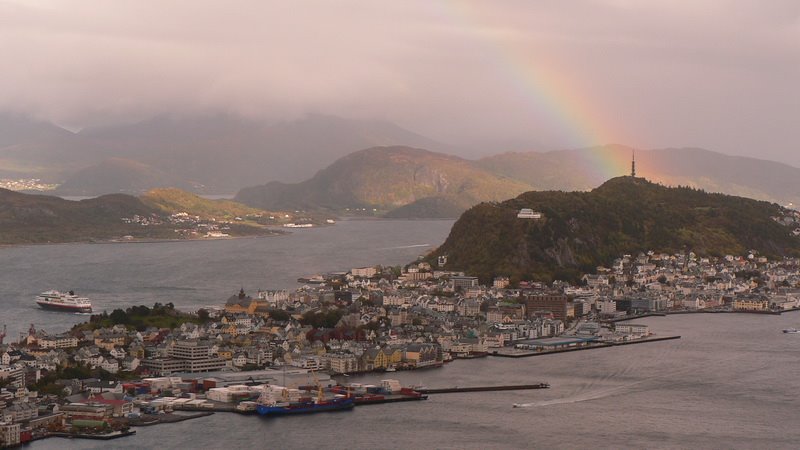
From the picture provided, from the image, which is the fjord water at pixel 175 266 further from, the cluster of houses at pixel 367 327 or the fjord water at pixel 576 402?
the cluster of houses at pixel 367 327

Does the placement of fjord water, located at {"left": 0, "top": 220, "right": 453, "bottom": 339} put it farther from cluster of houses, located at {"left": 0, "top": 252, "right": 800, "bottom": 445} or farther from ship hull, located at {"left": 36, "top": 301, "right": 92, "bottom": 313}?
cluster of houses, located at {"left": 0, "top": 252, "right": 800, "bottom": 445}

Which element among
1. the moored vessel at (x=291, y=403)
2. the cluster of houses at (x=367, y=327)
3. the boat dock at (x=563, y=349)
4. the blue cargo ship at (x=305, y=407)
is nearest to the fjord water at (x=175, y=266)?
the cluster of houses at (x=367, y=327)

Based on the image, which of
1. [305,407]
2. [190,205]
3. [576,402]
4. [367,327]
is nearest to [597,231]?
[367,327]

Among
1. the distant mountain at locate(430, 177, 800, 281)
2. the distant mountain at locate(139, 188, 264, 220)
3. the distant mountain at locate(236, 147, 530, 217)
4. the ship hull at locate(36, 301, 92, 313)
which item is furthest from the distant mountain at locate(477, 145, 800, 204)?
the ship hull at locate(36, 301, 92, 313)

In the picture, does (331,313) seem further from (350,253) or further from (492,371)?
(350,253)

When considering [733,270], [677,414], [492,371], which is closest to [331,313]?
[492,371]

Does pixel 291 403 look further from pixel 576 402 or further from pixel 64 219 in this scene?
pixel 64 219
